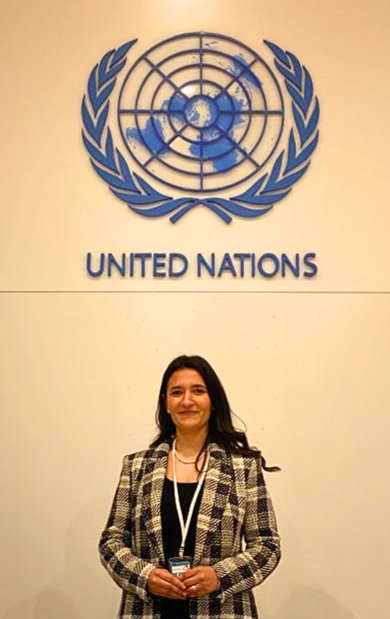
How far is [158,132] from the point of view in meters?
3.35

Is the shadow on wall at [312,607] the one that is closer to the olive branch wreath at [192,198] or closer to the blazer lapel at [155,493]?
the blazer lapel at [155,493]

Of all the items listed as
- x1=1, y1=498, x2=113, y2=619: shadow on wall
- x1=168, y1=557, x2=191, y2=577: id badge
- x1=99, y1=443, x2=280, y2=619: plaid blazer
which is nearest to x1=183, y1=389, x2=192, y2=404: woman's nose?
x1=99, y1=443, x2=280, y2=619: plaid blazer

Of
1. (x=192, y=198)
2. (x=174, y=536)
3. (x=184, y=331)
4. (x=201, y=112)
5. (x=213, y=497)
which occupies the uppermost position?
(x=201, y=112)

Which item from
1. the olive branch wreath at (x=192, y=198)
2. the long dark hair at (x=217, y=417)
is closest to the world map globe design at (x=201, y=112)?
the olive branch wreath at (x=192, y=198)

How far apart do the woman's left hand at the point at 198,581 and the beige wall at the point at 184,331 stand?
48.0 inches

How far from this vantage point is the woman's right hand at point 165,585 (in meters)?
1.89

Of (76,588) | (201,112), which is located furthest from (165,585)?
(201,112)

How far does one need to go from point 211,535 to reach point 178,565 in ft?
0.46

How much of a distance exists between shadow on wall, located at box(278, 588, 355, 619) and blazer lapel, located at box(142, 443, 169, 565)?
1.28m

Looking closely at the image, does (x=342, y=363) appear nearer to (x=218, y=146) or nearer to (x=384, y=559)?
(x=384, y=559)

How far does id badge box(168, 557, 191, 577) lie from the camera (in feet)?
6.30

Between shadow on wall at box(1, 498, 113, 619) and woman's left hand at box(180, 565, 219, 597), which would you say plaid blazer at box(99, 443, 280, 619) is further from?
shadow on wall at box(1, 498, 113, 619)

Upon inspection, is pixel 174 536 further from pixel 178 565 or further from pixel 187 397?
pixel 187 397

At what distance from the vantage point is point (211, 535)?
2.01 metres
